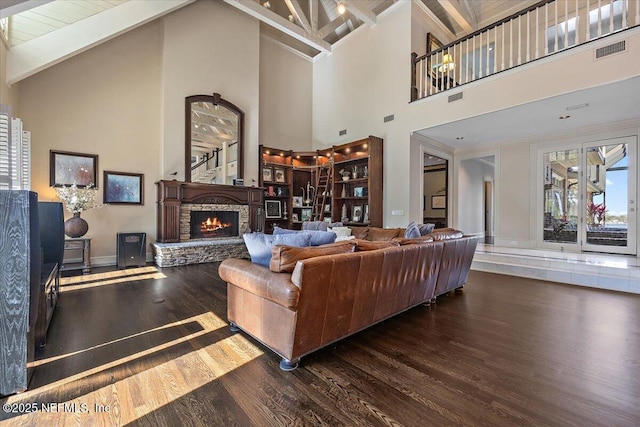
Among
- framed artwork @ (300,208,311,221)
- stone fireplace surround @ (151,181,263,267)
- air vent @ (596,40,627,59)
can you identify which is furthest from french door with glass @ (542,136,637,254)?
stone fireplace surround @ (151,181,263,267)

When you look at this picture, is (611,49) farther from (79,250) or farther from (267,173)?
→ (79,250)

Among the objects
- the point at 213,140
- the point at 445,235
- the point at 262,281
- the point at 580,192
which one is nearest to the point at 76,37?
the point at 213,140

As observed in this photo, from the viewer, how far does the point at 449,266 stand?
11.5 ft

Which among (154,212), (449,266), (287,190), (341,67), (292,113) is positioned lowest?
(449,266)

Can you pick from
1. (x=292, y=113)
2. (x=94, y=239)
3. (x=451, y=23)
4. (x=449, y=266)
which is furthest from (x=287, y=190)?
(x=451, y=23)

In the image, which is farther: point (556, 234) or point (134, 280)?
point (556, 234)

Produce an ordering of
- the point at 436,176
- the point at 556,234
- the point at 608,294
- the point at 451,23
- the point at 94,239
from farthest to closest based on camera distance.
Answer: the point at 436,176 < the point at 451,23 < the point at 556,234 < the point at 94,239 < the point at 608,294

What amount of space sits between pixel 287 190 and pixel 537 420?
23.4 ft

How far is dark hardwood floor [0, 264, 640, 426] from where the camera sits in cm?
151

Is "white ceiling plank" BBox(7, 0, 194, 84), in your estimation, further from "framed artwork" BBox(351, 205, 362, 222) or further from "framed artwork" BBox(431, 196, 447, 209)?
"framed artwork" BBox(431, 196, 447, 209)

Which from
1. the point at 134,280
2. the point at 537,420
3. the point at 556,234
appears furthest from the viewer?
the point at 556,234

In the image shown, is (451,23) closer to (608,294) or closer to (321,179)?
(321,179)

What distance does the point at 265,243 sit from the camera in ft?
7.63

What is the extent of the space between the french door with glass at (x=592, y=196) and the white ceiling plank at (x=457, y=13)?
385 cm
